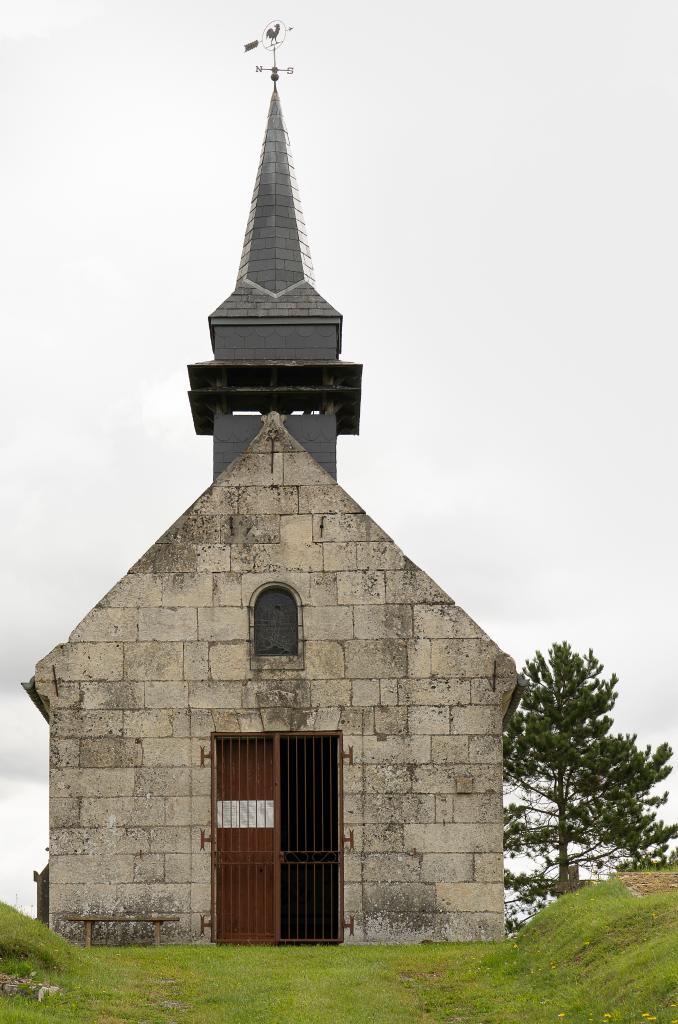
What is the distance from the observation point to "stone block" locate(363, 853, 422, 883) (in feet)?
63.7

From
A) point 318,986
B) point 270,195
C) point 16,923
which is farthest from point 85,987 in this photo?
point 270,195

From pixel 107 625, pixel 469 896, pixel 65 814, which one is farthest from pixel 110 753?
pixel 469 896

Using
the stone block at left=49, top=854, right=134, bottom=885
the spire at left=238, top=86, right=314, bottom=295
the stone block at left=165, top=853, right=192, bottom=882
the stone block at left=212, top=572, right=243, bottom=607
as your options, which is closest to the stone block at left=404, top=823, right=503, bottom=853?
the stone block at left=165, top=853, right=192, bottom=882

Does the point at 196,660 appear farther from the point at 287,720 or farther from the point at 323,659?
the point at 323,659

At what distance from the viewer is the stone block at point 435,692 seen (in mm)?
19906

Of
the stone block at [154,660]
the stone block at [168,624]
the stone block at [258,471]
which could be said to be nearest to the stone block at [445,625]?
the stone block at [258,471]

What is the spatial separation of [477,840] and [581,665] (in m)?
19.6

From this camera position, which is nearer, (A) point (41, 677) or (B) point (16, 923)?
(B) point (16, 923)

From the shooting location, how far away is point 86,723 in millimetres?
19969

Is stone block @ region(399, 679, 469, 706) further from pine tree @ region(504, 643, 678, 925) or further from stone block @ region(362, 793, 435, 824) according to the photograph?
pine tree @ region(504, 643, 678, 925)

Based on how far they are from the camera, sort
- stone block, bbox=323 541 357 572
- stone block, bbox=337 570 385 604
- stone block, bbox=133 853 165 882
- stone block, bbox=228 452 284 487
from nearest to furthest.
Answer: stone block, bbox=133 853 165 882, stone block, bbox=337 570 385 604, stone block, bbox=323 541 357 572, stone block, bbox=228 452 284 487

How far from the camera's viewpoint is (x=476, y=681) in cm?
1995

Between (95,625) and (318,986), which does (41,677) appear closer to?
(95,625)

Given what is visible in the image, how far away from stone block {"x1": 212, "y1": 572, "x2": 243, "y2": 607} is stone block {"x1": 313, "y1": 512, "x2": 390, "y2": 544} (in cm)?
126
